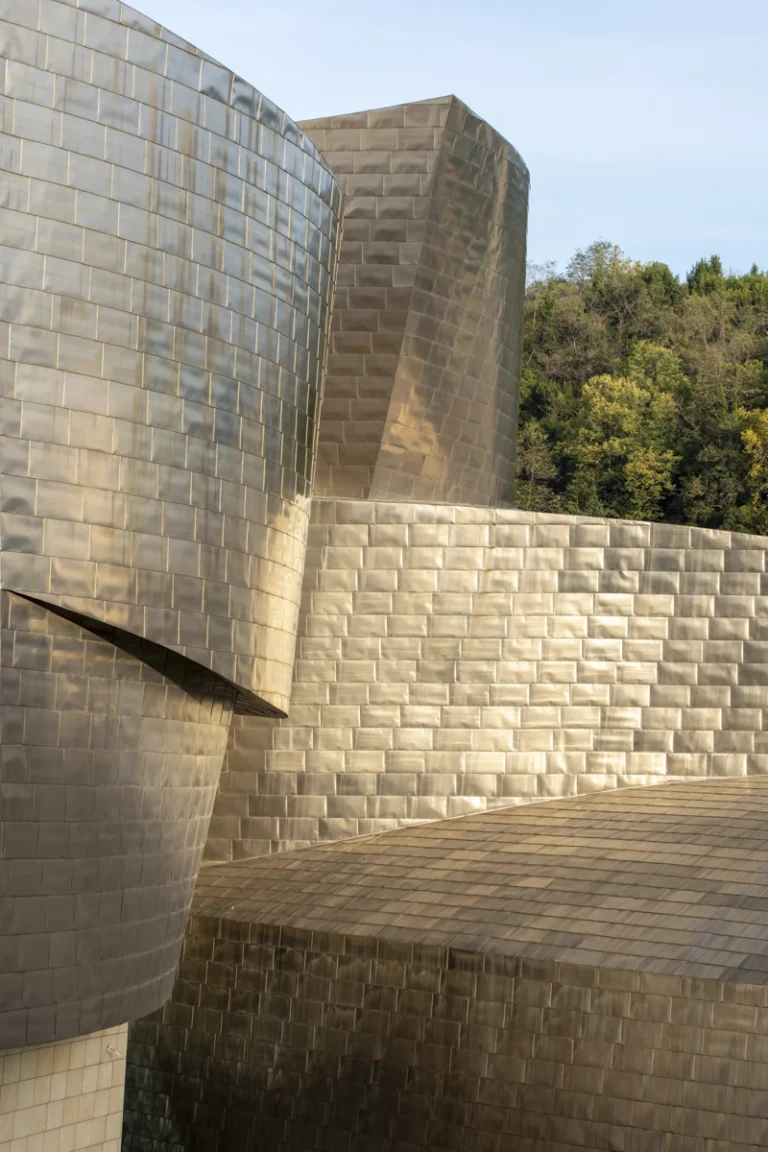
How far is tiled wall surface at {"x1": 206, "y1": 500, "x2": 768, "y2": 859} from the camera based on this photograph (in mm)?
15312

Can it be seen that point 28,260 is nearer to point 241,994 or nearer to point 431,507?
point 431,507

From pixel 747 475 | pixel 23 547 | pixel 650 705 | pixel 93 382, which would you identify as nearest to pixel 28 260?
pixel 93 382

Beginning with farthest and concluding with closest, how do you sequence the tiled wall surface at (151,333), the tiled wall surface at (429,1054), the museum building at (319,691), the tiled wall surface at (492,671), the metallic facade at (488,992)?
1. the tiled wall surface at (492,671)
2. the metallic facade at (488,992)
3. the tiled wall surface at (429,1054)
4. the museum building at (319,691)
5. the tiled wall surface at (151,333)

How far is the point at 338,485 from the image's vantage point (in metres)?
17.1

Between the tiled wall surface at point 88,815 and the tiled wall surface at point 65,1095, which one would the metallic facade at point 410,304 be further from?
the tiled wall surface at point 65,1095

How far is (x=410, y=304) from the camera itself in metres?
17.2

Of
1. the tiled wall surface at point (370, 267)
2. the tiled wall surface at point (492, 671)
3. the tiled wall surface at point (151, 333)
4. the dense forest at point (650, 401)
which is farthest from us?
the dense forest at point (650, 401)

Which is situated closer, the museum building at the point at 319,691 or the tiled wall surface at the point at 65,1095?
the museum building at the point at 319,691

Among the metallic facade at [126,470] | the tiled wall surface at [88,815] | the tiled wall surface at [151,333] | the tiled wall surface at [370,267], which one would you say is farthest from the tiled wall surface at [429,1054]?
the tiled wall surface at [370,267]

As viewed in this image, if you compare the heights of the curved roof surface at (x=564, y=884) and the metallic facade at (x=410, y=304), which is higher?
the metallic facade at (x=410, y=304)

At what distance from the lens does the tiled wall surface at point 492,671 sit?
50.2 ft

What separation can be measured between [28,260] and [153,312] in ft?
3.86

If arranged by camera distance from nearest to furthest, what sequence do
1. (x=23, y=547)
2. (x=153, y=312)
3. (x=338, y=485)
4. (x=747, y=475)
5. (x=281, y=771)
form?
(x=23, y=547)
(x=153, y=312)
(x=281, y=771)
(x=338, y=485)
(x=747, y=475)

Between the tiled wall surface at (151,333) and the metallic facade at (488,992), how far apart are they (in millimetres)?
2449
